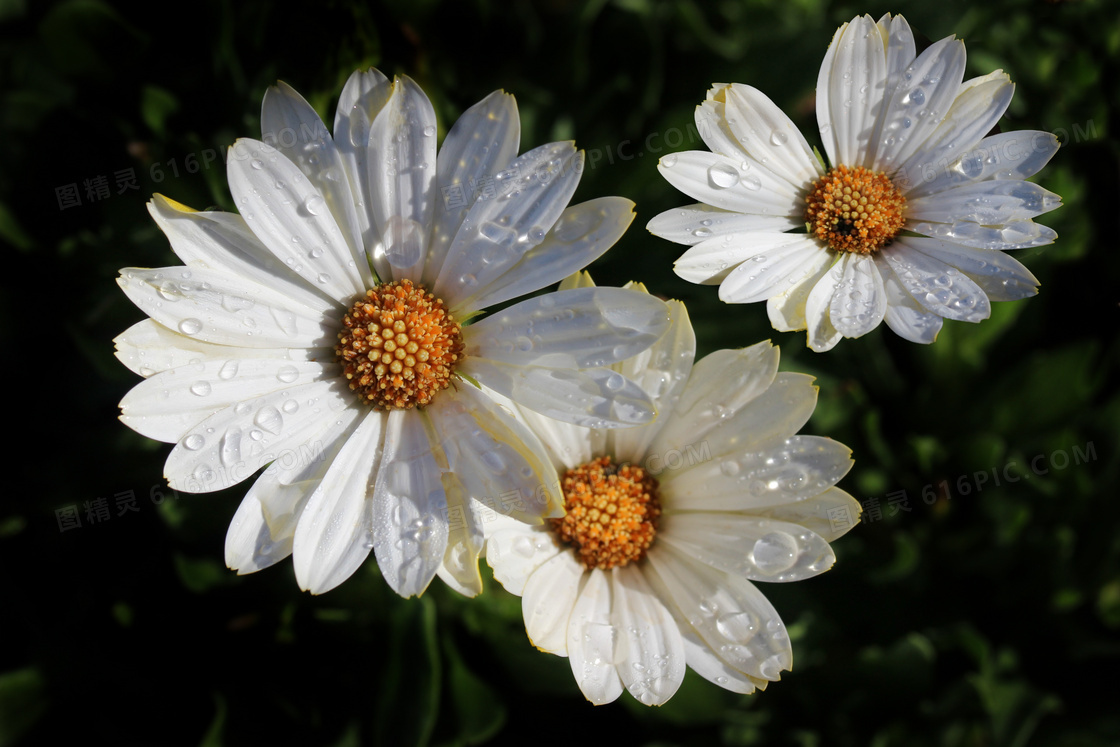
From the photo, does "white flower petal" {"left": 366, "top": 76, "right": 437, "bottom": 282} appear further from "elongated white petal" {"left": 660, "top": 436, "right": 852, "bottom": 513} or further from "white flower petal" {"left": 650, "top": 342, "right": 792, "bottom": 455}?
"elongated white petal" {"left": 660, "top": 436, "right": 852, "bottom": 513}

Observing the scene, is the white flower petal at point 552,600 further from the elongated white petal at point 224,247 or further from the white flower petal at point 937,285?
the white flower petal at point 937,285

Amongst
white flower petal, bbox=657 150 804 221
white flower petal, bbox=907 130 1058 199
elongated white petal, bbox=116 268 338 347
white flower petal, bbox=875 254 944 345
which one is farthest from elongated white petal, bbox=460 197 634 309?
white flower petal, bbox=907 130 1058 199

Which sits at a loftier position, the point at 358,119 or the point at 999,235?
the point at 358,119

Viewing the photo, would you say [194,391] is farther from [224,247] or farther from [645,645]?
[645,645]

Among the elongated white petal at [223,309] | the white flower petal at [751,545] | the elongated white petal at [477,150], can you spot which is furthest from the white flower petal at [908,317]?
the elongated white petal at [223,309]

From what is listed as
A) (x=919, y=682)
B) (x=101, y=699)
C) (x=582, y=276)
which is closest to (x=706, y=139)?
(x=582, y=276)

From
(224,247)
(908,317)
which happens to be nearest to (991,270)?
(908,317)

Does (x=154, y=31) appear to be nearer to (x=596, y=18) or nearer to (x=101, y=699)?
(x=596, y=18)
